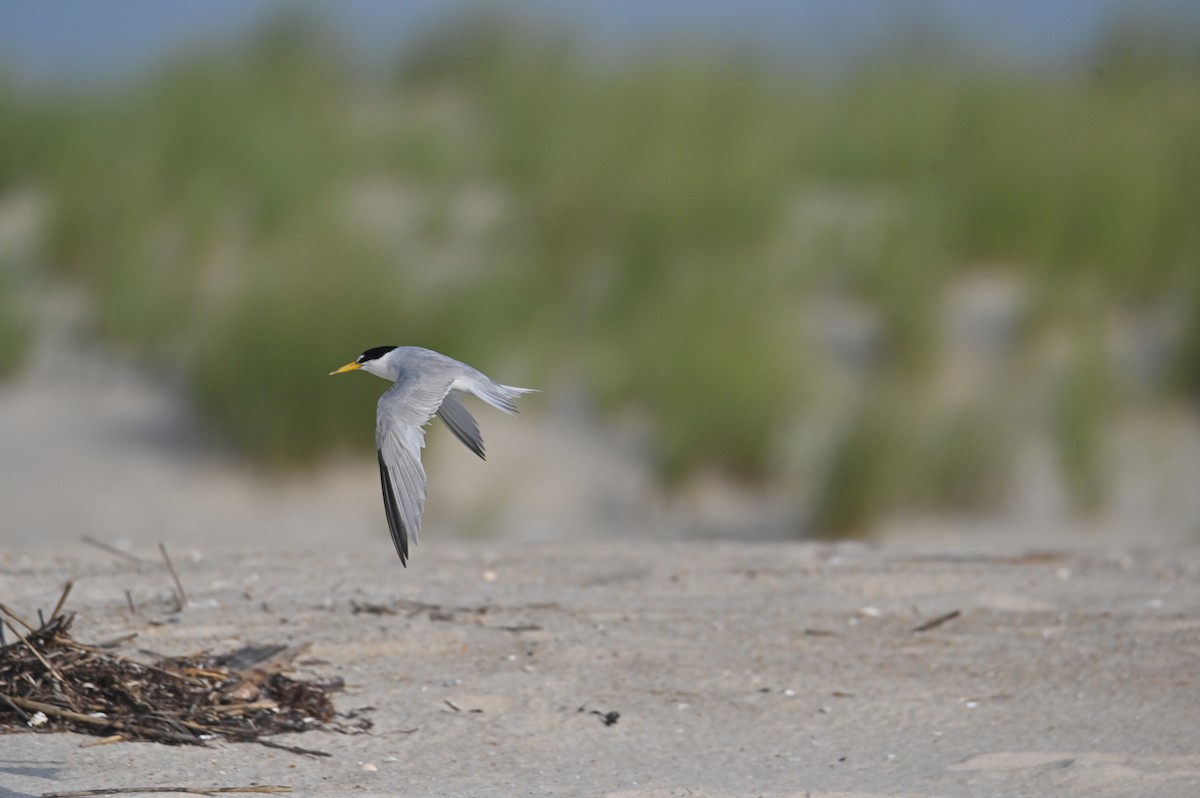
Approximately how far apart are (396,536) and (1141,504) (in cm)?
508

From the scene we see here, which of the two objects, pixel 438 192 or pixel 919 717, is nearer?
pixel 919 717

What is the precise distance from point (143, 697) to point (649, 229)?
5.73 meters

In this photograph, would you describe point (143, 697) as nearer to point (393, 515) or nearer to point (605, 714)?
point (393, 515)

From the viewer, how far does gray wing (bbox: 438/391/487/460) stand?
3404 mm

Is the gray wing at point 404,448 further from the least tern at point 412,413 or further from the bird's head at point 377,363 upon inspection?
the bird's head at point 377,363

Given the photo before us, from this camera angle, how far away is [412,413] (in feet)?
10.6

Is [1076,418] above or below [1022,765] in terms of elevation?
above

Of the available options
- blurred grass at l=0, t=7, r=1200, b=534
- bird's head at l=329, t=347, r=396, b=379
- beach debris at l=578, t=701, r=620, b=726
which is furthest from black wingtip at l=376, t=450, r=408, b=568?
blurred grass at l=0, t=7, r=1200, b=534

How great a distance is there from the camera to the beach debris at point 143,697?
347cm

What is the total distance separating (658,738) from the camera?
376cm

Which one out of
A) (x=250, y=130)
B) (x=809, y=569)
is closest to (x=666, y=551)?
(x=809, y=569)

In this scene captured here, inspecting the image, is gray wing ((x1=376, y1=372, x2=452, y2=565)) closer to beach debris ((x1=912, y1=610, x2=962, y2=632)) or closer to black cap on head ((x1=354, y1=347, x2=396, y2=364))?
black cap on head ((x1=354, y1=347, x2=396, y2=364))

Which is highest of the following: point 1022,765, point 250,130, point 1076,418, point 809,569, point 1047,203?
point 250,130

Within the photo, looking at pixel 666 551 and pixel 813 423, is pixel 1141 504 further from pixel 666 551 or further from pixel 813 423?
pixel 666 551
